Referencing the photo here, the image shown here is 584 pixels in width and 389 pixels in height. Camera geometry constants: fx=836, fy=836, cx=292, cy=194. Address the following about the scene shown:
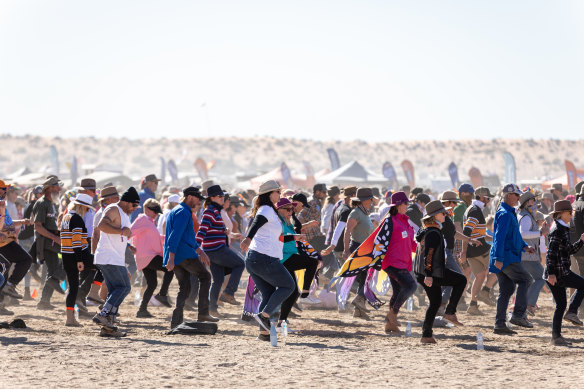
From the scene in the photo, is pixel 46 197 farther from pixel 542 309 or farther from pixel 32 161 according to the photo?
pixel 32 161

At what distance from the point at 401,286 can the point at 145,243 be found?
382cm

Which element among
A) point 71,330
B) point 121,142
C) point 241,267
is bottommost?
point 71,330

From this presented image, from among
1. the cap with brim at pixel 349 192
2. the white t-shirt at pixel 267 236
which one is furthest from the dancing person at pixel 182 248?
the cap with brim at pixel 349 192

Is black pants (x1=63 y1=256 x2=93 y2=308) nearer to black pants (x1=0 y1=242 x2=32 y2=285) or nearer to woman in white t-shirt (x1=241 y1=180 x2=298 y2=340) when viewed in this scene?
black pants (x1=0 y1=242 x2=32 y2=285)

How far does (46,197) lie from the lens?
Result: 37.8 ft

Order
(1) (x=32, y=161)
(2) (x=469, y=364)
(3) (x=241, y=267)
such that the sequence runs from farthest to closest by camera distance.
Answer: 1. (1) (x=32, y=161)
2. (3) (x=241, y=267)
3. (2) (x=469, y=364)

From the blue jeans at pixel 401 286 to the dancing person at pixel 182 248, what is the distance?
2.24 meters

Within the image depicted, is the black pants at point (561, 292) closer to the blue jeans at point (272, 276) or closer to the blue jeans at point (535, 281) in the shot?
the blue jeans at point (535, 281)

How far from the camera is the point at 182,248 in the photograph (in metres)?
9.80

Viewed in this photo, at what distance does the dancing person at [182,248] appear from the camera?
967cm

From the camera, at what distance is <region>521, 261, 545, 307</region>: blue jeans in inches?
455

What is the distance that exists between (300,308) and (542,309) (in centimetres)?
395

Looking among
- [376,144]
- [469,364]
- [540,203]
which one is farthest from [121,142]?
[469,364]

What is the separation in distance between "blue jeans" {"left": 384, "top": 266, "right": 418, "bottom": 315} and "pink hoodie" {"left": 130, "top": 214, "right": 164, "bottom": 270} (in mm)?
3433
